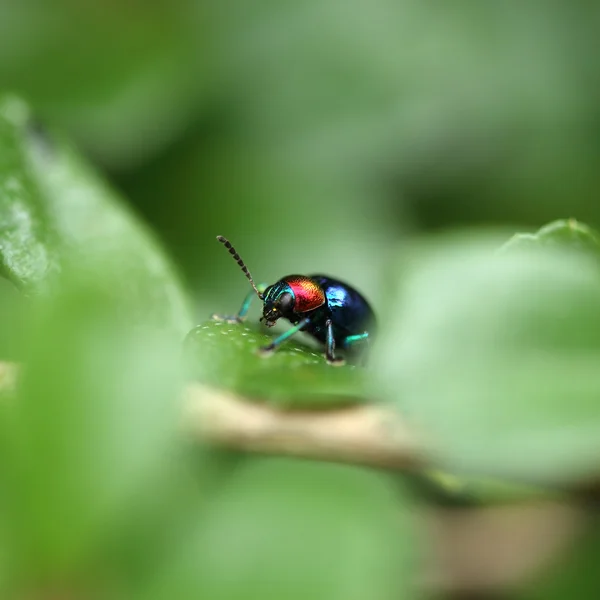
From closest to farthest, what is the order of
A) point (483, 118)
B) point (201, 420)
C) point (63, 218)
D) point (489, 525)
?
1. point (201, 420)
2. point (63, 218)
3. point (489, 525)
4. point (483, 118)

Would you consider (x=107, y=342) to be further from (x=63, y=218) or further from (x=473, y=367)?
(x=63, y=218)

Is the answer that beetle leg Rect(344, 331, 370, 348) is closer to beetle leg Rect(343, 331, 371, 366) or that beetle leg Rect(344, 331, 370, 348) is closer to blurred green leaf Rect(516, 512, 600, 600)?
beetle leg Rect(343, 331, 371, 366)

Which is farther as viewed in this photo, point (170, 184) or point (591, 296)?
point (170, 184)

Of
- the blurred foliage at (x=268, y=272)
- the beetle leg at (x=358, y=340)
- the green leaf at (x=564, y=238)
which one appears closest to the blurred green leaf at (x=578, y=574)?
the blurred foliage at (x=268, y=272)

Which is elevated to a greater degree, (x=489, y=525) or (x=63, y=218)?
(x=63, y=218)

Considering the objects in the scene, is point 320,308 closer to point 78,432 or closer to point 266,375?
point 266,375

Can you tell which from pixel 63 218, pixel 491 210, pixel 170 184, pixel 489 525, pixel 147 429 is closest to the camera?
pixel 147 429

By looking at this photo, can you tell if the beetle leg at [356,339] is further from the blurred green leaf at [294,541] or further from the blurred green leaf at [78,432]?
the blurred green leaf at [78,432]

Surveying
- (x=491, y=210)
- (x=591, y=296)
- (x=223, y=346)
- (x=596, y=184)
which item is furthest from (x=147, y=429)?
(x=596, y=184)
